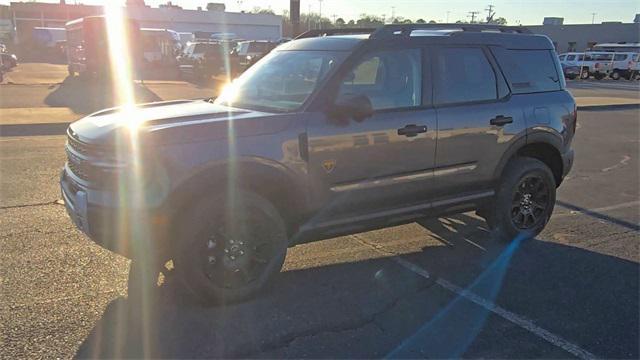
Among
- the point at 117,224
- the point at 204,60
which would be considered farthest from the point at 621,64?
the point at 117,224

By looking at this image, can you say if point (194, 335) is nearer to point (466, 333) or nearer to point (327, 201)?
point (327, 201)

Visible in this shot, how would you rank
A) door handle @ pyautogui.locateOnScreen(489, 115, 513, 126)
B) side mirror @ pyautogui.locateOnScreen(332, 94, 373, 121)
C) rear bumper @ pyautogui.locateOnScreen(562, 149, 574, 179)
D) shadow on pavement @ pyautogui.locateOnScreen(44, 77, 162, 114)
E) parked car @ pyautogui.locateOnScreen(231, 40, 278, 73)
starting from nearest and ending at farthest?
side mirror @ pyautogui.locateOnScreen(332, 94, 373, 121), door handle @ pyautogui.locateOnScreen(489, 115, 513, 126), rear bumper @ pyautogui.locateOnScreen(562, 149, 574, 179), shadow on pavement @ pyautogui.locateOnScreen(44, 77, 162, 114), parked car @ pyautogui.locateOnScreen(231, 40, 278, 73)

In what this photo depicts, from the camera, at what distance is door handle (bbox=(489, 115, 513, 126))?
5.04 m

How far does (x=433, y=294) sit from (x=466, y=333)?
625 mm

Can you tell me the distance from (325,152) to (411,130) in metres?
0.84

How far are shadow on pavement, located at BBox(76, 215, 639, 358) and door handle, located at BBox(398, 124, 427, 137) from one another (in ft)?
3.84

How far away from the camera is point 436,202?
16.0 feet

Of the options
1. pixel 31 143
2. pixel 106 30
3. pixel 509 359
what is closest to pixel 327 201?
pixel 509 359

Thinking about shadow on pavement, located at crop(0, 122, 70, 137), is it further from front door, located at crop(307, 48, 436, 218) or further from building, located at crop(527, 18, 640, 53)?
building, located at crop(527, 18, 640, 53)

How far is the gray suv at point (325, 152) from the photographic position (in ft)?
12.0

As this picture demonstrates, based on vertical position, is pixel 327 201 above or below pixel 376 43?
below

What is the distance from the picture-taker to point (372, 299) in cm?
412

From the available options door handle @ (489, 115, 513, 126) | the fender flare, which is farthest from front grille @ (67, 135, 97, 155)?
the fender flare

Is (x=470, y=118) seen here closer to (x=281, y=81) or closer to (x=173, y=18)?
(x=281, y=81)
